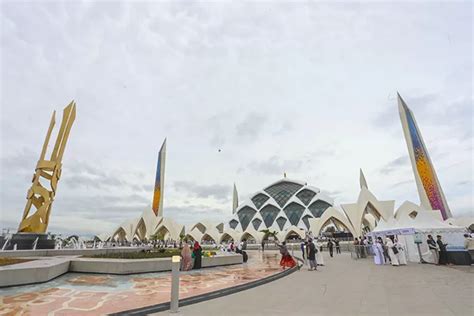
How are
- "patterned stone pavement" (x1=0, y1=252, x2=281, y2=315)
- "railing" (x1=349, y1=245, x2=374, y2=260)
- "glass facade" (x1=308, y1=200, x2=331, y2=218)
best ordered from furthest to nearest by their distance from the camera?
"glass facade" (x1=308, y1=200, x2=331, y2=218) < "railing" (x1=349, y1=245, x2=374, y2=260) < "patterned stone pavement" (x1=0, y1=252, x2=281, y2=315)

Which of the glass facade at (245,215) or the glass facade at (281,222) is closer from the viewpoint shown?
the glass facade at (281,222)

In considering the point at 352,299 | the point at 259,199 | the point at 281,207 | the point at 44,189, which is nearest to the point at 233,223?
the point at 259,199

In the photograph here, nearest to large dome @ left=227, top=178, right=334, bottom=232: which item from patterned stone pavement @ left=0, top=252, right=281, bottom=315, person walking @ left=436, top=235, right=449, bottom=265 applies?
person walking @ left=436, top=235, right=449, bottom=265

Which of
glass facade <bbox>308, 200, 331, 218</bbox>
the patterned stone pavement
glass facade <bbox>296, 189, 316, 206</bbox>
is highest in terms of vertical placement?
glass facade <bbox>296, 189, 316, 206</bbox>

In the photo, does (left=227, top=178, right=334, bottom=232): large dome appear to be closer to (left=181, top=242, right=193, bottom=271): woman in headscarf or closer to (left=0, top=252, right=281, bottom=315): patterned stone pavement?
(left=181, top=242, right=193, bottom=271): woman in headscarf

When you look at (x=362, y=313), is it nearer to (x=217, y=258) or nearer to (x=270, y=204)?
(x=217, y=258)

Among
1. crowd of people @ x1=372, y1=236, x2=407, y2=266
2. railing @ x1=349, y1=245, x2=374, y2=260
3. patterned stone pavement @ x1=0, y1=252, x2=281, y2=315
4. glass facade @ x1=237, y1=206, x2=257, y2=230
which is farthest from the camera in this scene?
glass facade @ x1=237, y1=206, x2=257, y2=230

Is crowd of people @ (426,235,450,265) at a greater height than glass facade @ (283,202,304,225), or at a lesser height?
lesser

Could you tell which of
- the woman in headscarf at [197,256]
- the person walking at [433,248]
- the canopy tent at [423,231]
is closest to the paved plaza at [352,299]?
the woman in headscarf at [197,256]

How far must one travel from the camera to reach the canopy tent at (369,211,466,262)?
13.1 m

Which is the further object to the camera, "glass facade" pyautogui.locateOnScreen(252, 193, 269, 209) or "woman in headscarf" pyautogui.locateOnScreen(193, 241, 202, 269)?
"glass facade" pyautogui.locateOnScreen(252, 193, 269, 209)

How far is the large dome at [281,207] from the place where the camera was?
5950cm

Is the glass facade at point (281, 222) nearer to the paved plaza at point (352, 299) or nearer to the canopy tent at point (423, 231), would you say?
the canopy tent at point (423, 231)

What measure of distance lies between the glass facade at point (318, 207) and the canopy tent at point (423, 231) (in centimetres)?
4543
